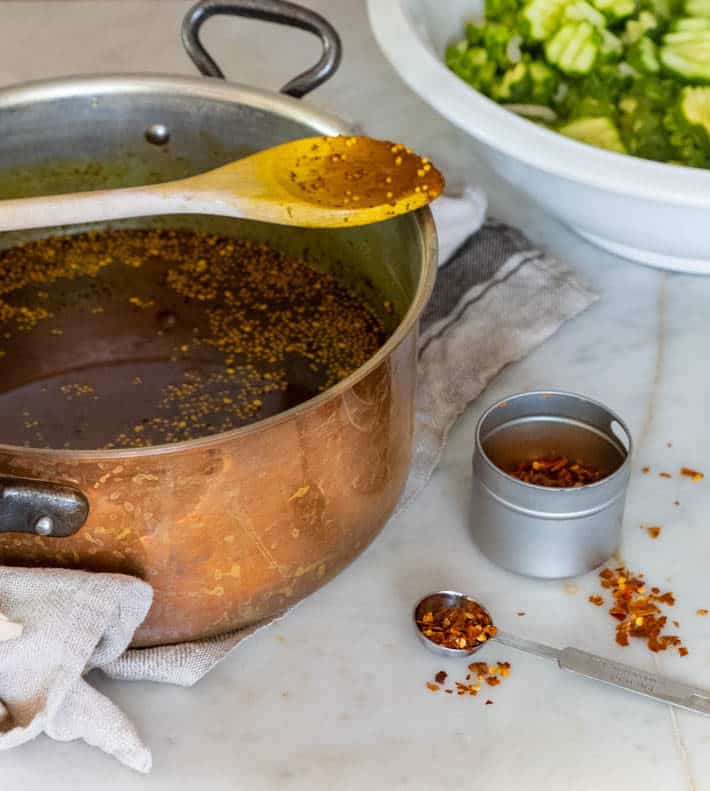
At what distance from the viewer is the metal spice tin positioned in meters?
0.72

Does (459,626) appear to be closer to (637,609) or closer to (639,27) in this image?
(637,609)

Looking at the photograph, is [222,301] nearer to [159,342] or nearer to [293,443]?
[159,342]

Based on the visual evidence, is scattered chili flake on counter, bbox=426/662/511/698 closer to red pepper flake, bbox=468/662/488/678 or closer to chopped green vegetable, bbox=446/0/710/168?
red pepper flake, bbox=468/662/488/678

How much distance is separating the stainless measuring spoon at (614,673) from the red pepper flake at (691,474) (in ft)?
0.58

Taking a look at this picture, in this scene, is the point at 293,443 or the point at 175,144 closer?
the point at 293,443

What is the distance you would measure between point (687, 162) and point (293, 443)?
17.7 inches

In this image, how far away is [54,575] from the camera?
64cm

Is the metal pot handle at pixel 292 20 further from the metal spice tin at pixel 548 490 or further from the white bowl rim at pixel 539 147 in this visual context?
the metal spice tin at pixel 548 490

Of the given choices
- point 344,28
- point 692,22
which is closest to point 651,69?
point 692,22

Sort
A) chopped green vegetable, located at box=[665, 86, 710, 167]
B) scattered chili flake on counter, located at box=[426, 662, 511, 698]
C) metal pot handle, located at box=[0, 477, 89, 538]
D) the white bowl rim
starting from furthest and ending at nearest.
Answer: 1. chopped green vegetable, located at box=[665, 86, 710, 167]
2. the white bowl rim
3. scattered chili flake on counter, located at box=[426, 662, 511, 698]
4. metal pot handle, located at box=[0, 477, 89, 538]

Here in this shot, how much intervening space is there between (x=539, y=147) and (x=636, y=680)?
36 centimetres

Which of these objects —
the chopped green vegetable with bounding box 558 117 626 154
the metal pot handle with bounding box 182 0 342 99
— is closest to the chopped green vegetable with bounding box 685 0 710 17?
the chopped green vegetable with bounding box 558 117 626 154

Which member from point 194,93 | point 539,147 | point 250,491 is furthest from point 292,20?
point 250,491

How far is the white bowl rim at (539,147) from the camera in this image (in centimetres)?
81
